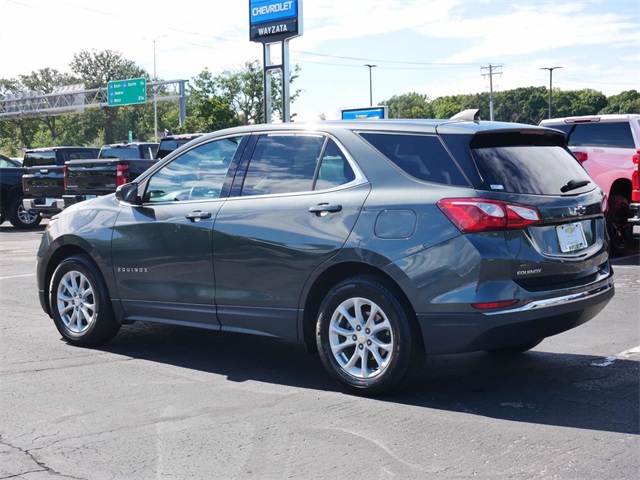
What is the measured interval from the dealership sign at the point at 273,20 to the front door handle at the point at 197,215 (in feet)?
A: 55.0

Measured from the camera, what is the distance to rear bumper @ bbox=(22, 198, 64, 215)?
19.0 metres

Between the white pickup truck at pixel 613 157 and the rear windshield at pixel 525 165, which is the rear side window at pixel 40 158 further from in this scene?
the rear windshield at pixel 525 165

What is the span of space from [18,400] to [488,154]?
3392 mm

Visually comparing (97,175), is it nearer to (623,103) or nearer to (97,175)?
(97,175)

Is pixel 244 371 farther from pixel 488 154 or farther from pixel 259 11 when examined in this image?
pixel 259 11

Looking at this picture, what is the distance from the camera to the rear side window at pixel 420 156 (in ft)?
17.4

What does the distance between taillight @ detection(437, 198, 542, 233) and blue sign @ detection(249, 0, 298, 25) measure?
1802 cm

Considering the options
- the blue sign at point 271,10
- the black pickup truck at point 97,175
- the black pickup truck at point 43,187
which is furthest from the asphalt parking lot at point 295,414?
the blue sign at point 271,10

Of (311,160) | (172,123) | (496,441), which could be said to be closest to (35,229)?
(311,160)

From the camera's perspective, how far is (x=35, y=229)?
21.1m

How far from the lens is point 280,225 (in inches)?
229

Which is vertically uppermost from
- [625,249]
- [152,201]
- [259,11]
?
→ [259,11]

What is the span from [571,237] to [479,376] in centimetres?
122

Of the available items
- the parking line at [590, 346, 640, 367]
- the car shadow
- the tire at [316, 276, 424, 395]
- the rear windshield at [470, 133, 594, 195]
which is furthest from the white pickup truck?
the tire at [316, 276, 424, 395]
